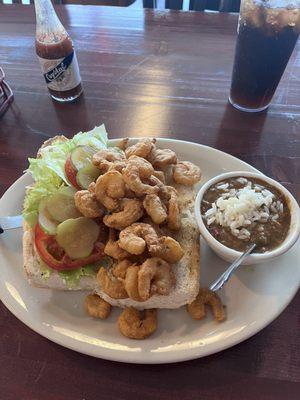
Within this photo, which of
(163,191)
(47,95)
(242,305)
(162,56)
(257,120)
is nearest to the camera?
(242,305)

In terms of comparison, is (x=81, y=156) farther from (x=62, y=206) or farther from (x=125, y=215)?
(x=125, y=215)

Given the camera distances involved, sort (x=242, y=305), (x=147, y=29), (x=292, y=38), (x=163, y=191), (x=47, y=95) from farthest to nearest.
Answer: (x=147, y=29), (x=47, y=95), (x=292, y=38), (x=163, y=191), (x=242, y=305)

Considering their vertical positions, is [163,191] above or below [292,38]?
below

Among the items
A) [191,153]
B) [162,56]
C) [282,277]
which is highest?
[162,56]

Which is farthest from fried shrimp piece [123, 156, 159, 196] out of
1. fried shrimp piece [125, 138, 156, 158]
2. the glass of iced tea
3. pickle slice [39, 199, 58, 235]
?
the glass of iced tea

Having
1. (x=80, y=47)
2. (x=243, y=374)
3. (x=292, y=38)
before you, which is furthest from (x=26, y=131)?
(x=243, y=374)

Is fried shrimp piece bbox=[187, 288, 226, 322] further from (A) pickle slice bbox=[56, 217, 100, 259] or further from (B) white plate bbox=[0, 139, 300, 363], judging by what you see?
(A) pickle slice bbox=[56, 217, 100, 259]

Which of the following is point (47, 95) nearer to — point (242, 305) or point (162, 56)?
point (162, 56)
